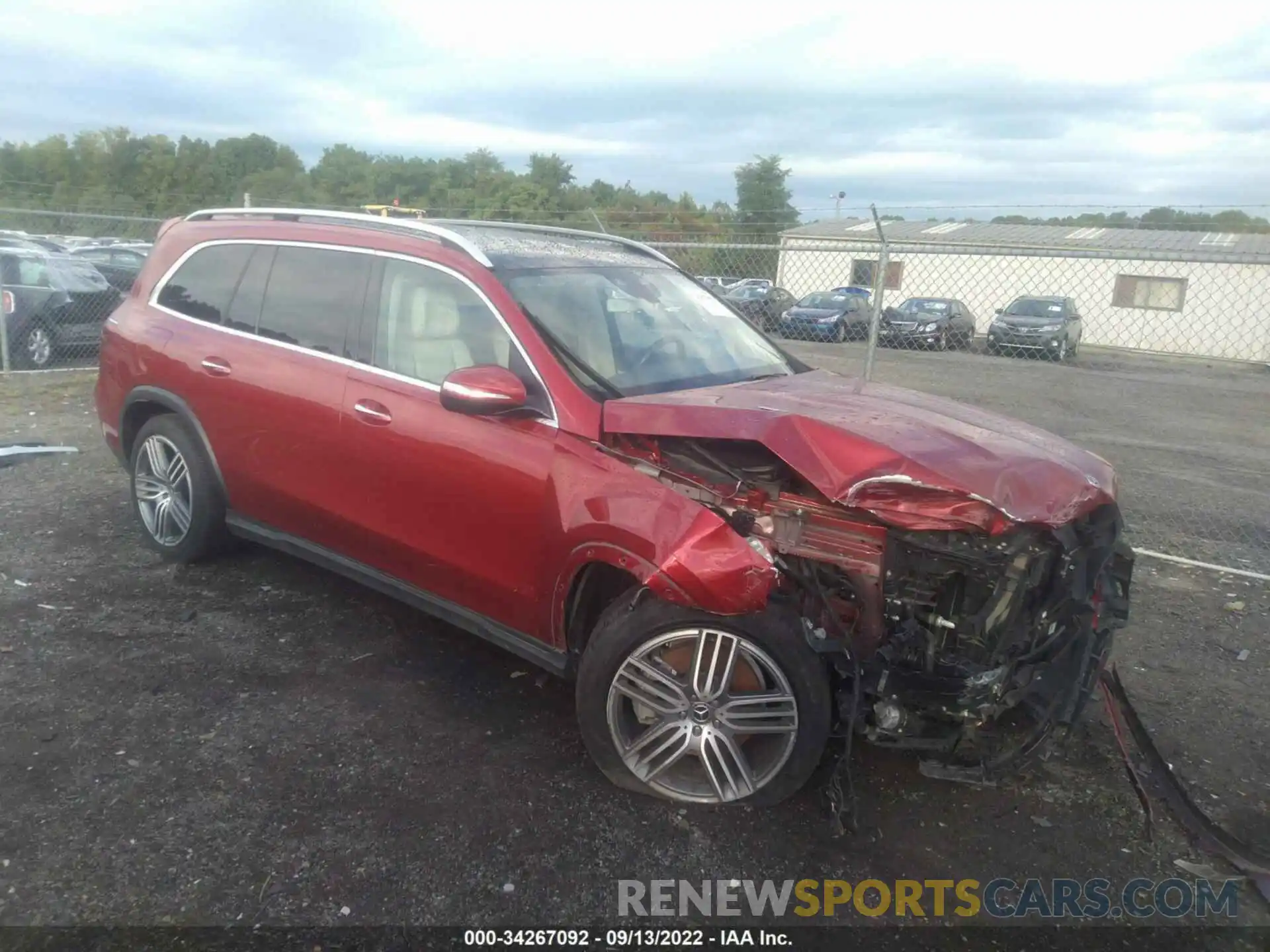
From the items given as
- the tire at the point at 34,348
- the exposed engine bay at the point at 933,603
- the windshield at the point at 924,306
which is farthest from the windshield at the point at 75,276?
the windshield at the point at 924,306

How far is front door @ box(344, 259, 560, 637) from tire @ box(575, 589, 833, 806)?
1.34 ft

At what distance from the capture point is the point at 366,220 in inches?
165

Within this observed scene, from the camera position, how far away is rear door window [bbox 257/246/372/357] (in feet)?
13.3

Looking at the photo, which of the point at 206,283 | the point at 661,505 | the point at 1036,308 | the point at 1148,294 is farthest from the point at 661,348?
the point at 1148,294

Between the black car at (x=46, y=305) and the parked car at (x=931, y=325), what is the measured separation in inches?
495

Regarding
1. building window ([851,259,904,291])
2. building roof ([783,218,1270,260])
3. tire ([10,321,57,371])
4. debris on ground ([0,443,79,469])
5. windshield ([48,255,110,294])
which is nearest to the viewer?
debris on ground ([0,443,79,469])

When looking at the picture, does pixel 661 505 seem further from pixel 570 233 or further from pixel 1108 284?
pixel 1108 284

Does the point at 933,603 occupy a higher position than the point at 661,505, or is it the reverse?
the point at 661,505

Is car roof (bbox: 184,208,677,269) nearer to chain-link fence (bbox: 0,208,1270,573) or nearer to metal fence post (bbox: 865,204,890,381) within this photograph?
chain-link fence (bbox: 0,208,1270,573)

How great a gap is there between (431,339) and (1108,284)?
2992 centimetres

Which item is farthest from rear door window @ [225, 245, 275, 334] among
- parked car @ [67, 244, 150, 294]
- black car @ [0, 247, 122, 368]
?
parked car @ [67, 244, 150, 294]

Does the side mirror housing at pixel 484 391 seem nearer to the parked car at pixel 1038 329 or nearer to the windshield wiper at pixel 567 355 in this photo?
the windshield wiper at pixel 567 355

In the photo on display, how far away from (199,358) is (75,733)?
1.91m

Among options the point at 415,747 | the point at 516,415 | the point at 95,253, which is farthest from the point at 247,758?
the point at 95,253
